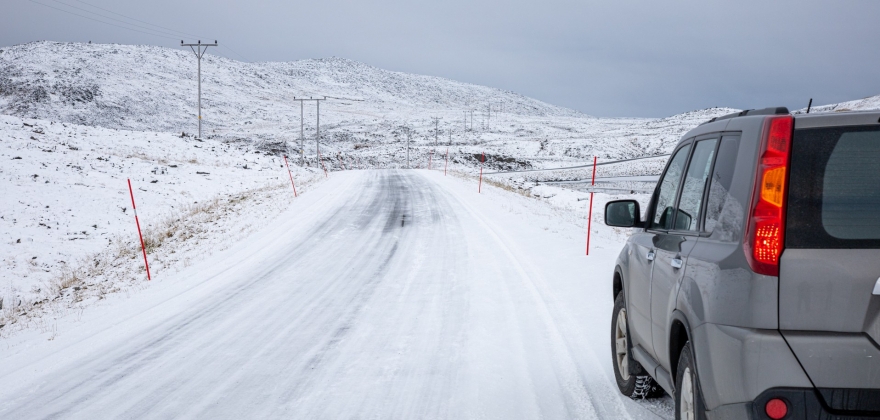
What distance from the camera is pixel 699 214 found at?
3176mm

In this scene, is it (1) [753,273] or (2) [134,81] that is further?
(2) [134,81]

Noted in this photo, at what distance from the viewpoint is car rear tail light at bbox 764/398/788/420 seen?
2.36 m

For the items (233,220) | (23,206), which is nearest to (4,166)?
(23,206)

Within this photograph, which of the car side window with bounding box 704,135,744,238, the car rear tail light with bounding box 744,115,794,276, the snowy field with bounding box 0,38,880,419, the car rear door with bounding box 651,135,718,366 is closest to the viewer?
the car rear tail light with bounding box 744,115,794,276

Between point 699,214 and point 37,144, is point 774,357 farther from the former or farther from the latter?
point 37,144

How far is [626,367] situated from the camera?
471 cm

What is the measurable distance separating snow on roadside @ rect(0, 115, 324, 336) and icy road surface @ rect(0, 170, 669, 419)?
7.27ft

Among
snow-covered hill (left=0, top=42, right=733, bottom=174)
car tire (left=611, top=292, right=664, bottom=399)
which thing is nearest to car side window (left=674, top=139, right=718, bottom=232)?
car tire (left=611, top=292, right=664, bottom=399)

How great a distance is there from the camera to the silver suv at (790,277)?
7.63ft

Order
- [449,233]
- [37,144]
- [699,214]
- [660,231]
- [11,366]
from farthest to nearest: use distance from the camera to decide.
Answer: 1. [37,144]
2. [449,233]
3. [11,366]
4. [660,231]
5. [699,214]

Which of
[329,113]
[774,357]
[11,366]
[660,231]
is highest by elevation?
[329,113]

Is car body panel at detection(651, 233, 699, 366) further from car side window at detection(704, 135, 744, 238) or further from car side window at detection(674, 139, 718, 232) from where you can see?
car side window at detection(704, 135, 744, 238)

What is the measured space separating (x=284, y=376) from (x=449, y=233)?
9158 mm

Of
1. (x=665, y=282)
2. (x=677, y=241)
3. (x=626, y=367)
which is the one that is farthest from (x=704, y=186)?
(x=626, y=367)
